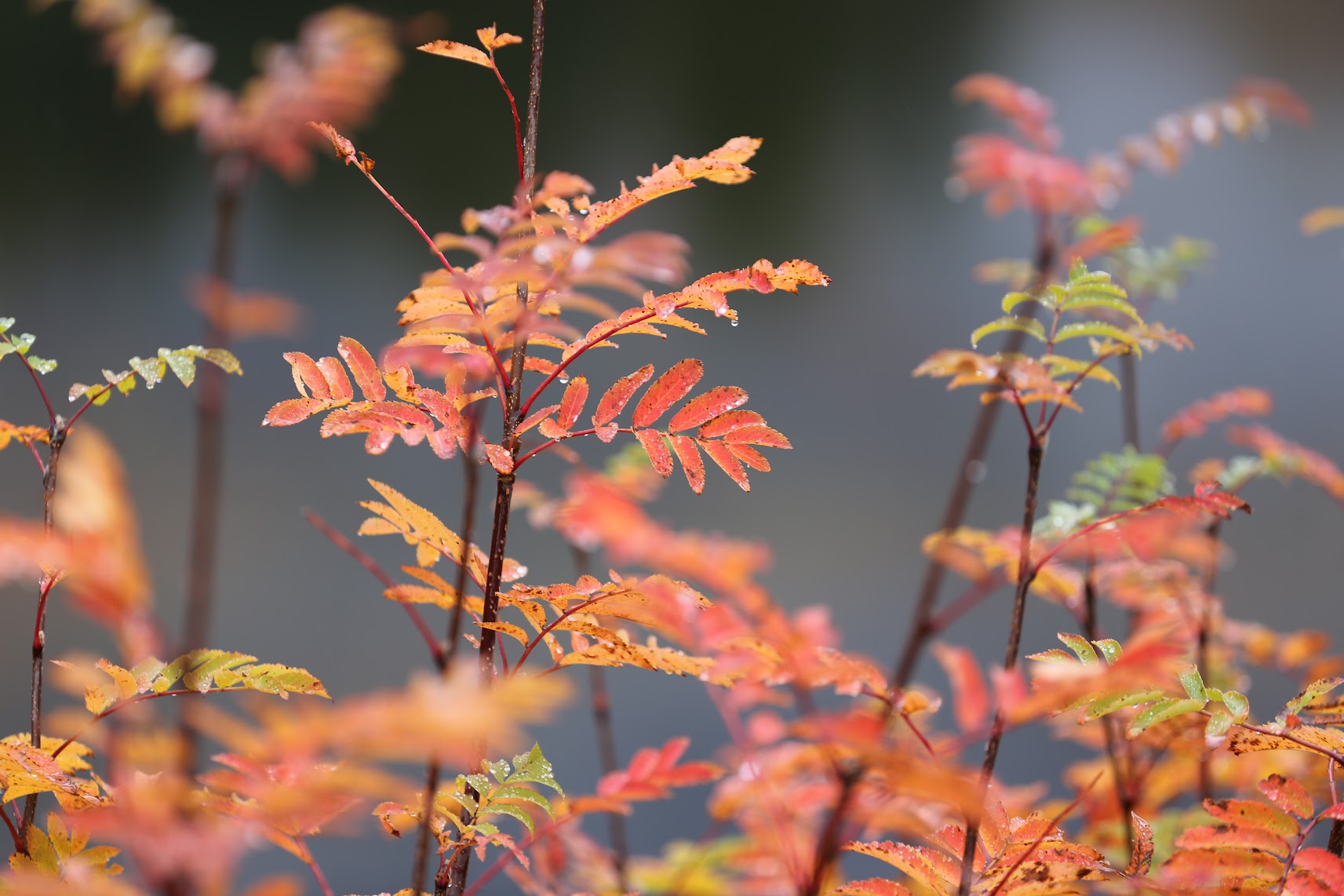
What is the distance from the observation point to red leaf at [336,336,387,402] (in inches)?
25.0

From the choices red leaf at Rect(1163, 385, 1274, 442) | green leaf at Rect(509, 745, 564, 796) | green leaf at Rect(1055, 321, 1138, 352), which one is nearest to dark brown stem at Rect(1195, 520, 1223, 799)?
red leaf at Rect(1163, 385, 1274, 442)

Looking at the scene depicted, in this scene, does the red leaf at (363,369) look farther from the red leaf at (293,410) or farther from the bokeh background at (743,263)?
the bokeh background at (743,263)

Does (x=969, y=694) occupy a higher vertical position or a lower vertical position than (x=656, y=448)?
lower

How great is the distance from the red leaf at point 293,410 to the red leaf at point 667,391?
0.74 ft

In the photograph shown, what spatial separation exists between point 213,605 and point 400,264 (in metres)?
0.86

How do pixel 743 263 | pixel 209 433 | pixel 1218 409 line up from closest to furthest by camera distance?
pixel 209 433 < pixel 1218 409 < pixel 743 263

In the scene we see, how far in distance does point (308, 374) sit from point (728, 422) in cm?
30

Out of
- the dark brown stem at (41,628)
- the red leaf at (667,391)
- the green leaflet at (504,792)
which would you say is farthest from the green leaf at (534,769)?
the dark brown stem at (41,628)

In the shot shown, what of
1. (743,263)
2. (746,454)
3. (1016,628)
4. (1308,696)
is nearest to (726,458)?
(746,454)

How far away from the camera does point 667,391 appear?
65 cm

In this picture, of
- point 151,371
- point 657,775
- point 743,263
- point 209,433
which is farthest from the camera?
point 743,263

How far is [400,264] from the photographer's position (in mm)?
2055

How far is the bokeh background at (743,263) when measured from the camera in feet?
6.43

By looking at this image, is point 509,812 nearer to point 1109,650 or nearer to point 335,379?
point 335,379
